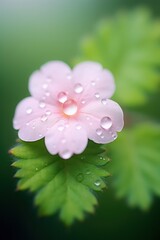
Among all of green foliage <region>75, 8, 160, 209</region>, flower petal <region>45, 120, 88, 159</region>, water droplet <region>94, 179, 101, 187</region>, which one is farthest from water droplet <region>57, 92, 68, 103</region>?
green foliage <region>75, 8, 160, 209</region>

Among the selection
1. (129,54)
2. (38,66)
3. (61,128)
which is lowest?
(38,66)

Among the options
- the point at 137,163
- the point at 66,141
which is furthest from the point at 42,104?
the point at 137,163

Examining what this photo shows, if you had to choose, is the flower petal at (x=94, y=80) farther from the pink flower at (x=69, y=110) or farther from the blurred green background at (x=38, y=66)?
the blurred green background at (x=38, y=66)

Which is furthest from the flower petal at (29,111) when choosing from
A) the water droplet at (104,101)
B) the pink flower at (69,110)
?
the water droplet at (104,101)

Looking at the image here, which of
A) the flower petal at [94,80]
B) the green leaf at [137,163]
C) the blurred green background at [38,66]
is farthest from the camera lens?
the blurred green background at [38,66]

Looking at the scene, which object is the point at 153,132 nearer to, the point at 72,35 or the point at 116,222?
the point at 116,222

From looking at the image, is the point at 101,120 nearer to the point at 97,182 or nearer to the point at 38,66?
the point at 97,182
